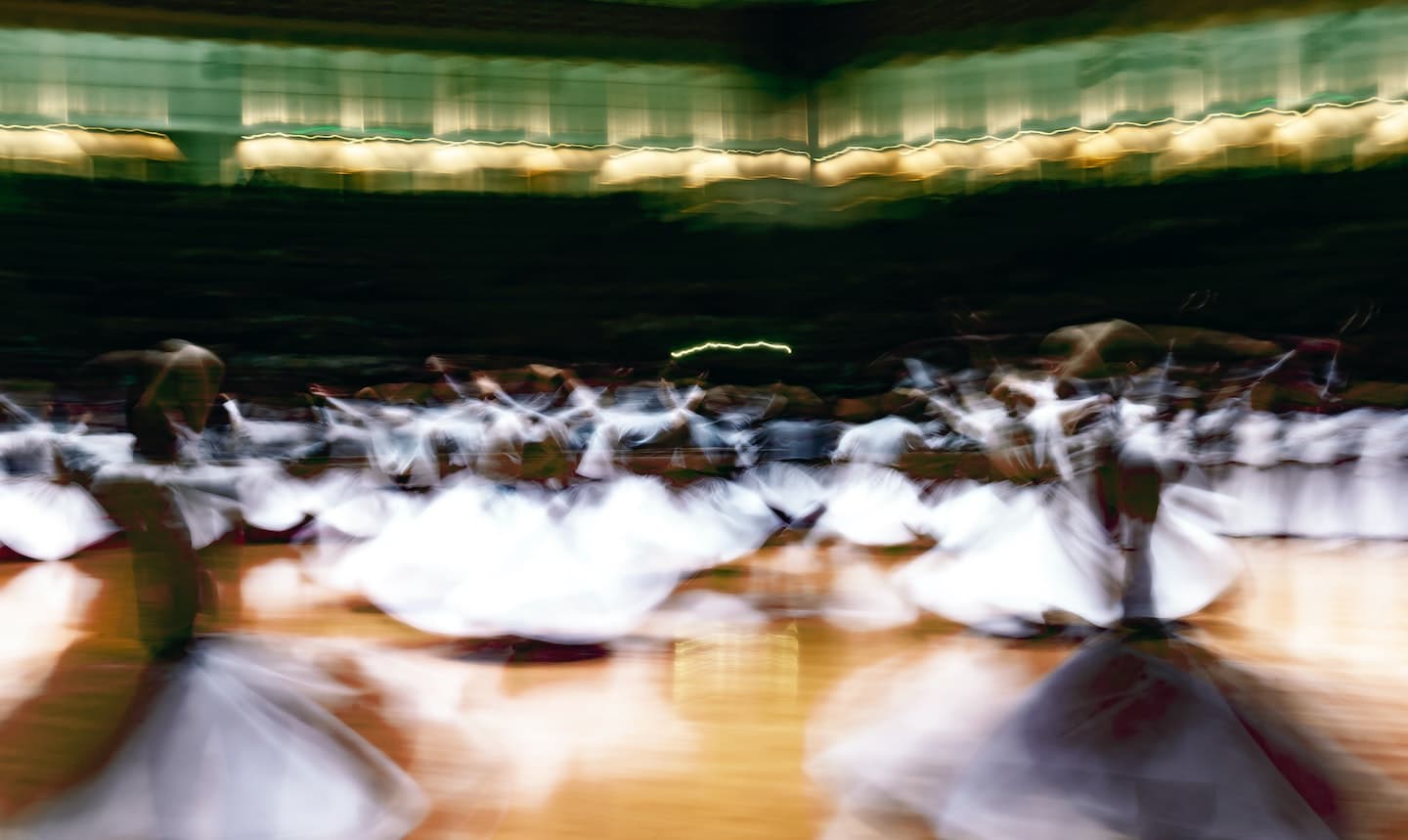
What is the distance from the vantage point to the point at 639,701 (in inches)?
131

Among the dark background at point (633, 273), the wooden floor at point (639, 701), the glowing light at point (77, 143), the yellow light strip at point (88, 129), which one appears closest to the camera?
the wooden floor at point (639, 701)

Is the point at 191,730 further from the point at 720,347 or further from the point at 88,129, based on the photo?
the point at 88,129

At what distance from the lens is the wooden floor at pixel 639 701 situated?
7.46ft

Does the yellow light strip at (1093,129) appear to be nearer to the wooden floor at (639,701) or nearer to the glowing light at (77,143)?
the glowing light at (77,143)

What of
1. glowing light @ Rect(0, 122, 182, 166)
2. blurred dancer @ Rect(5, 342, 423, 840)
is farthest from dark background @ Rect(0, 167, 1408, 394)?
blurred dancer @ Rect(5, 342, 423, 840)

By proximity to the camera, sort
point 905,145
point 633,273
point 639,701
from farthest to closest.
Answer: point 633,273 → point 905,145 → point 639,701

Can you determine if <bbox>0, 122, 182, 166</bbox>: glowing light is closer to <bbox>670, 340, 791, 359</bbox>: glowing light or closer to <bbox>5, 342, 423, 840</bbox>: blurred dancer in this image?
<bbox>670, 340, 791, 359</bbox>: glowing light

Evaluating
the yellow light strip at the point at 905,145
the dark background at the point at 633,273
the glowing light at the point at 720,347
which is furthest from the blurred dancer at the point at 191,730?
the yellow light strip at the point at 905,145

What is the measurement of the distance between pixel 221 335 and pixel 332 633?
25.4ft

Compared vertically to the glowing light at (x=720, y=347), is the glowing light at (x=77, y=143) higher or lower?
higher

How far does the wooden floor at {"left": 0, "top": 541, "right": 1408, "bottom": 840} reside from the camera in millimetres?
2273

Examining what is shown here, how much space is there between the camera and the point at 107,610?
16.7ft

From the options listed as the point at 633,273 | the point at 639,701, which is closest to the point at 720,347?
the point at 633,273

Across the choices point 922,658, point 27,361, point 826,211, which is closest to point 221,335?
point 27,361
